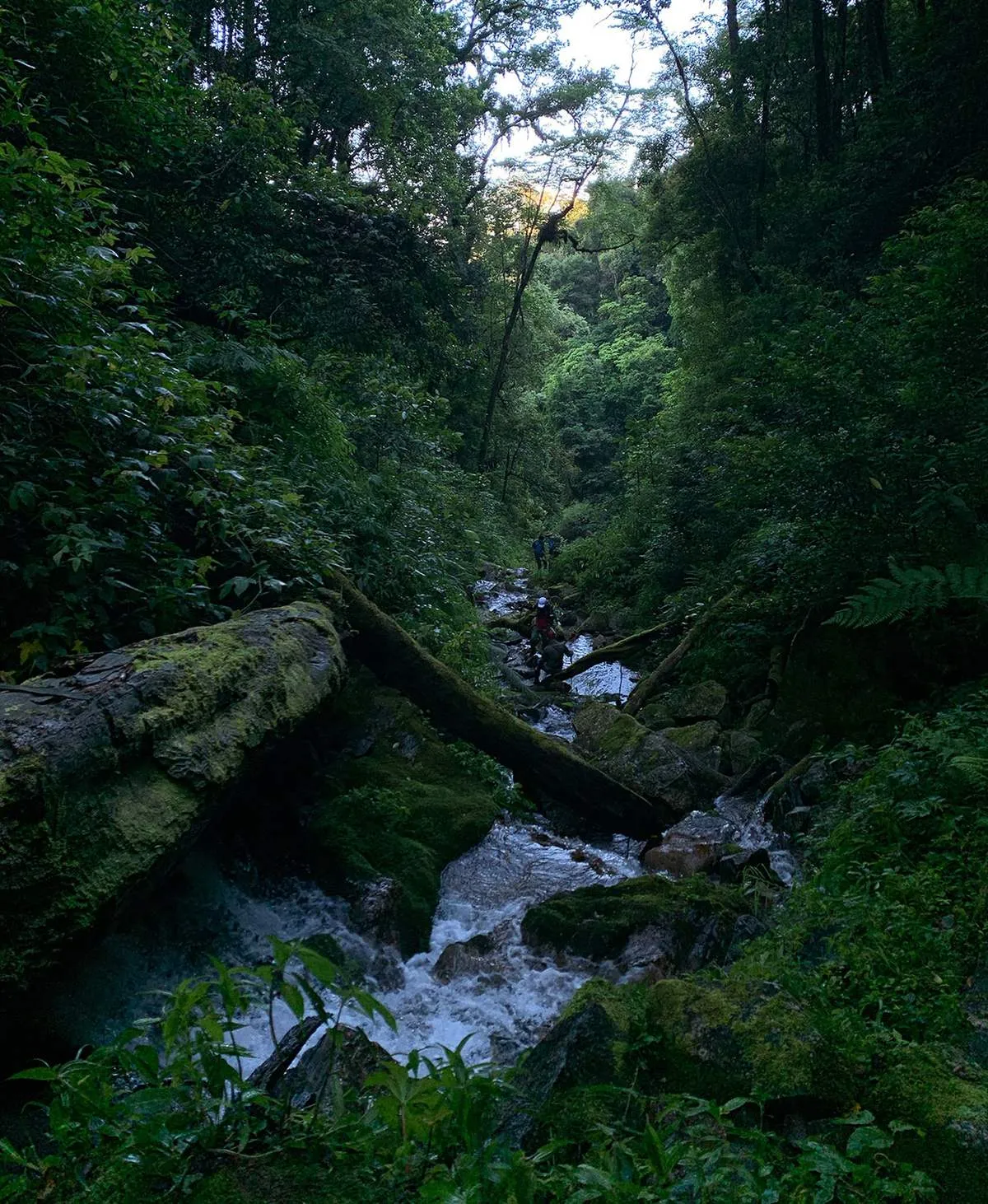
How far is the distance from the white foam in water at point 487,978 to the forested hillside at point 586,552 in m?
0.20

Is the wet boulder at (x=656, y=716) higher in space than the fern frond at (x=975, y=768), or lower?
lower

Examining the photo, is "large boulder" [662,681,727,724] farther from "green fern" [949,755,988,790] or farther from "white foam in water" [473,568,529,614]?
"white foam in water" [473,568,529,614]

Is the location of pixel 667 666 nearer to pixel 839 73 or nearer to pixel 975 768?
pixel 975 768

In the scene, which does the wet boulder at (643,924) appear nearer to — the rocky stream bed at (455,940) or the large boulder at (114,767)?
the rocky stream bed at (455,940)

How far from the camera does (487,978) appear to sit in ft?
15.5

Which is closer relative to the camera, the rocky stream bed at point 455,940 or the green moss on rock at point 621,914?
the rocky stream bed at point 455,940

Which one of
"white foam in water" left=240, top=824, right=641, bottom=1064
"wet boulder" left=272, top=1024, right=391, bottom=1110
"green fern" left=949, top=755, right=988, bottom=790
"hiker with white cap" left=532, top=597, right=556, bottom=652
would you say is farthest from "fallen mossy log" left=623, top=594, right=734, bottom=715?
"wet boulder" left=272, top=1024, right=391, bottom=1110

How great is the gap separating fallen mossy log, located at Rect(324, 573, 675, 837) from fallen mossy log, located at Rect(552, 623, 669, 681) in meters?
5.74

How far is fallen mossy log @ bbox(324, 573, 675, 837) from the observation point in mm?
7012

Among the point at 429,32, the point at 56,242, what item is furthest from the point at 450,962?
the point at 429,32

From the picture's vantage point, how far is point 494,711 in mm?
7125

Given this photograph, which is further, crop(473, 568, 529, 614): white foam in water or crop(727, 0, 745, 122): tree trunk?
crop(473, 568, 529, 614): white foam in water

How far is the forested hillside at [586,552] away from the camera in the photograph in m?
2.01

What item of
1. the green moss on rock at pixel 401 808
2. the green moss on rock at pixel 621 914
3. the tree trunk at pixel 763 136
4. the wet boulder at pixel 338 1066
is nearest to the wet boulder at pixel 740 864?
the green moss on rock at pixel 621 914
